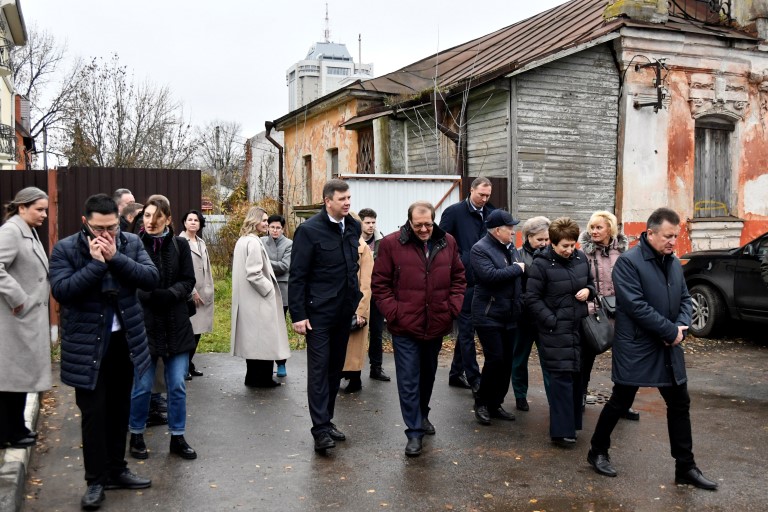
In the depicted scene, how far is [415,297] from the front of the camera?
19.0ft

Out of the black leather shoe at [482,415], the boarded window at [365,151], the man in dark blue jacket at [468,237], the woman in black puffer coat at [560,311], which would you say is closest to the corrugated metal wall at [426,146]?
the boarded window at [365,151]

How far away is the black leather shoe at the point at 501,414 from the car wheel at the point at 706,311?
5732mm

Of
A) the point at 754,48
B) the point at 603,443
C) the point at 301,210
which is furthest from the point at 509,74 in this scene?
the point at 603,443

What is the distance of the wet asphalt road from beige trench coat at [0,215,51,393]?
26.0 inches

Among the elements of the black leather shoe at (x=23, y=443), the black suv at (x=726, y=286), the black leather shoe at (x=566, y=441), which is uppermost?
the black suv at (x=726, y=286)

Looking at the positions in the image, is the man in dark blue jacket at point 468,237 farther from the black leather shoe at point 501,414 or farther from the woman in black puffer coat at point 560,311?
the woman in black puffer coat at point 560,311

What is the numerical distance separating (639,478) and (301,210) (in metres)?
9.30

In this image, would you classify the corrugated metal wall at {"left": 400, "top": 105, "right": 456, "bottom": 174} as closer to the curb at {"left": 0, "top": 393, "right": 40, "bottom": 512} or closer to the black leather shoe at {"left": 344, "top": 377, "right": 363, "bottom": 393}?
the black leather shoe at {"left": 344, "top": 377, "right": 363, "bottom": 393}

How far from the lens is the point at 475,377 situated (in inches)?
297

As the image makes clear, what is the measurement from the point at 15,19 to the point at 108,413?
80.1 feet

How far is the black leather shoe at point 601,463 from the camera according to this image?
5270 mm

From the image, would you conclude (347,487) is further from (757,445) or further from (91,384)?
(757,445)

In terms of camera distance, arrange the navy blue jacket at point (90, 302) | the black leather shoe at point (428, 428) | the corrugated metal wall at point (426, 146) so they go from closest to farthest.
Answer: the navy blue jacket at point (90, 302) < the black leather shoe at point (428, 428) < the corrugated metal wall at point (426, 146)

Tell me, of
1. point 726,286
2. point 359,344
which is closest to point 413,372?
point 359,344
